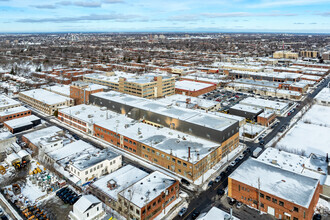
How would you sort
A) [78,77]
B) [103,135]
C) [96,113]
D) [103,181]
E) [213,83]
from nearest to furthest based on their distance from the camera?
[103,181]
[103,135]
[96,113]
[213,83]
[78,77]

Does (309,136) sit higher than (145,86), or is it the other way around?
(145,86)

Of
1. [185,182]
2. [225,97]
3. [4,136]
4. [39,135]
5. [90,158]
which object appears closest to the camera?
[185,182]

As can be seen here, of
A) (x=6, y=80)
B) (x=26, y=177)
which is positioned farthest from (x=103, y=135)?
(x=6, y=80)

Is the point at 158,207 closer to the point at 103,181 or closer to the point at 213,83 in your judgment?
the point at 103,181

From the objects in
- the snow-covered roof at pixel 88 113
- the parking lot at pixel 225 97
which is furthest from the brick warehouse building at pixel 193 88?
the snow-covered roof at pixel 88 113

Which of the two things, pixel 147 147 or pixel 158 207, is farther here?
pixel 147 147

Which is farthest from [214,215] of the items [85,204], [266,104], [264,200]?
[266,104]

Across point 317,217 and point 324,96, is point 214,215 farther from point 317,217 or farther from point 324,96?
point 324,96

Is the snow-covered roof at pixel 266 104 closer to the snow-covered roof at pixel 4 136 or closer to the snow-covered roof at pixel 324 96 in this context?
the snow-covered roof at pixel 324 96
